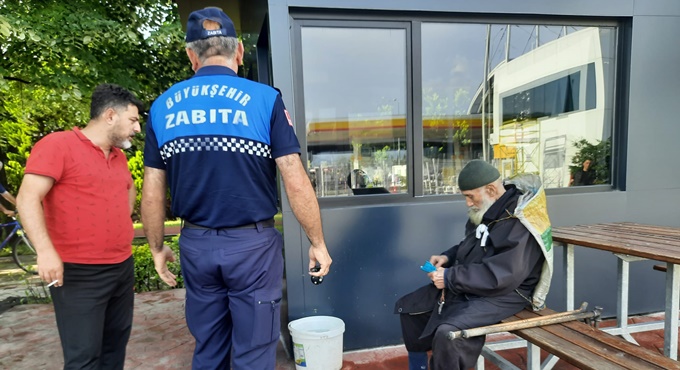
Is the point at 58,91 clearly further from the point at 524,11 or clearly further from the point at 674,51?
the point at 674,51

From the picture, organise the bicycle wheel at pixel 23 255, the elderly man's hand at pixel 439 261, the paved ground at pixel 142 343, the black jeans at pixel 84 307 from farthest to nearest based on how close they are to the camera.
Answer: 1. the bicycle wheel at pixel 23 255
2. the paved ground at pixel 142 343
3. the elderly man's hand at pixel 439 261
4. the black jeans at pixel 84 307

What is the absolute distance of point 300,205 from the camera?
58.3 inches

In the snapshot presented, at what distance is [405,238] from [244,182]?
1711mm

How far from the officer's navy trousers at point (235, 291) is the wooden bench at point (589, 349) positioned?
1138mm

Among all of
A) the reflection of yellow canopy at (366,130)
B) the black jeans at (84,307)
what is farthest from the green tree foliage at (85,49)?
the black jeans at (84,307)

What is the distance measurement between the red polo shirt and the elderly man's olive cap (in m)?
1.78

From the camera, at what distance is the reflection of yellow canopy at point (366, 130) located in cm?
296

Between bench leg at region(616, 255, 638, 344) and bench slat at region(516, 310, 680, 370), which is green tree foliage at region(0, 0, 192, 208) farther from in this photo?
bench leg at region(616, 255, 638, 344)

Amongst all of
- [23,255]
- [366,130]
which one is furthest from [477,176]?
[23,255]

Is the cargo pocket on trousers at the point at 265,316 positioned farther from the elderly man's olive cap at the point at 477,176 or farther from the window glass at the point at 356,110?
the window glass at the point at 356,110

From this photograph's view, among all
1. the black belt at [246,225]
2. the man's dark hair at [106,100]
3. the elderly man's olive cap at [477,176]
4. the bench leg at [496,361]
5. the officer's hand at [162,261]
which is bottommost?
the bench leg at [496,361]

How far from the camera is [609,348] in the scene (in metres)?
1.60

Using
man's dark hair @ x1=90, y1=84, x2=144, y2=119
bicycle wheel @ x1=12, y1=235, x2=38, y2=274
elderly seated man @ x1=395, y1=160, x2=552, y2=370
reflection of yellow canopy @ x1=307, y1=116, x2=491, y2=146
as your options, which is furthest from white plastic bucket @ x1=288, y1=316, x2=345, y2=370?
bicycle wheel @ x1=12, y1=235, x2=38, y2=274

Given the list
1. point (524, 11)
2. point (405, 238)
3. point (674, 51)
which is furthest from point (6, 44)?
point (674, 51)
